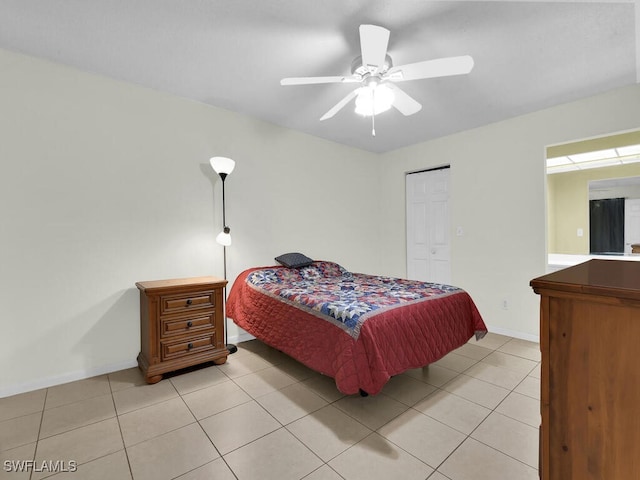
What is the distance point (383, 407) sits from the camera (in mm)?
1904

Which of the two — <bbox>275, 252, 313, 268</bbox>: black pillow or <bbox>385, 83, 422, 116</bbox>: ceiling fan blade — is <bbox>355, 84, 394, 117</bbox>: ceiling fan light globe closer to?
<bbox>385, 83, 422, 116</bbox>: ceiling fan blade

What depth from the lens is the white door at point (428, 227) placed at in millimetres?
3943

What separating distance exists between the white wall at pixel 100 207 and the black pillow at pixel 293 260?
0.55 feet

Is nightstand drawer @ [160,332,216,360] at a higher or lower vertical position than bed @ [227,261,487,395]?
lower

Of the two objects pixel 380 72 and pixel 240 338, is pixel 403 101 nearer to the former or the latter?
pixel 380 72

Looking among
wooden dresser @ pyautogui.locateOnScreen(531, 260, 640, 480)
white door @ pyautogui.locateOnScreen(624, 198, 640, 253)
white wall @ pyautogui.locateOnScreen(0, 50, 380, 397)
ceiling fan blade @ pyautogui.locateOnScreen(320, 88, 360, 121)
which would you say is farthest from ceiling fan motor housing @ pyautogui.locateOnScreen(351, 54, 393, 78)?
white door @ pyautogui.locateOnScreen(624, 198, 640, 253)

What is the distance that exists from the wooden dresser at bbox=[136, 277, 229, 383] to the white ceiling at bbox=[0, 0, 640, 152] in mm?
1731

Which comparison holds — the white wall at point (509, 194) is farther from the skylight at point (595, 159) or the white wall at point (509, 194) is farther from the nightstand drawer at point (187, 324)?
the nightstand drawer at point (187, 324)

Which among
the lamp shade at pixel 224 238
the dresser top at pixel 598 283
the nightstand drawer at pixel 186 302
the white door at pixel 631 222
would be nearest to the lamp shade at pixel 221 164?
the lamp shade at pixel 224 238

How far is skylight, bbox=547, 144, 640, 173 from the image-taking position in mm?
3289

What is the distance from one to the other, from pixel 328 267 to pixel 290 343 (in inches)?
56.2

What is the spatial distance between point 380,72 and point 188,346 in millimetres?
2532

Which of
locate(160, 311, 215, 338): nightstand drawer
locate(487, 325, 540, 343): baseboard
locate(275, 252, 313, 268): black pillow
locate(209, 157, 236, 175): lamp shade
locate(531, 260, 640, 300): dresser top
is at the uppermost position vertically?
locate(209, 157, 236, 175): lamp shade

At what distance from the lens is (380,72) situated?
1.93 meters
